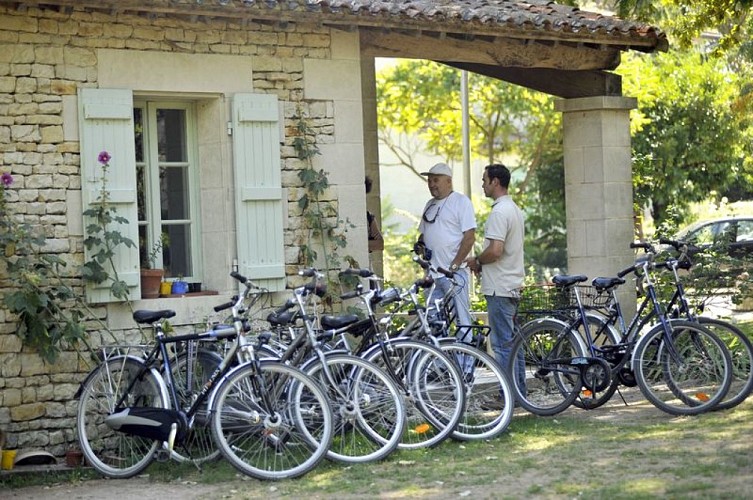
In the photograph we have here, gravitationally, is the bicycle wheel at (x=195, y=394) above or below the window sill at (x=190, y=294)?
below

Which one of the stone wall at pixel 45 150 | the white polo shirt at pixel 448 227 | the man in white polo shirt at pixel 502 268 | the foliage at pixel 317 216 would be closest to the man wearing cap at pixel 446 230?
the white polo shirt at pixel 448 227

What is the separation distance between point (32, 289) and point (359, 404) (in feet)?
7.51

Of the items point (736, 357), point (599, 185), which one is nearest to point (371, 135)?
point (599, 185)

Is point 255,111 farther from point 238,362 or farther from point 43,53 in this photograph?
point 238,362

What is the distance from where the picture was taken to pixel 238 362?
790cm

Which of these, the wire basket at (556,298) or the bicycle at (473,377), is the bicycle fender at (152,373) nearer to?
the bicycle at (473,377)

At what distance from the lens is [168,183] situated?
9469 mm

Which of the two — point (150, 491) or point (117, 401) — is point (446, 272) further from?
point (150, 491)

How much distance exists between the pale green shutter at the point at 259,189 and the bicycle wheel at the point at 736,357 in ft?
→ 10.4

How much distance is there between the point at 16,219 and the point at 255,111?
195 centimetres

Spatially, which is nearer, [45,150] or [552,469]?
[552,469]

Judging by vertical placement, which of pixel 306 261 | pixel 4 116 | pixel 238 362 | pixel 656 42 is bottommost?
pixel 238 362

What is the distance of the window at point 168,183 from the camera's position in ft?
30.6

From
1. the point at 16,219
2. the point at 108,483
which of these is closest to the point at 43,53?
the point at 16,219
